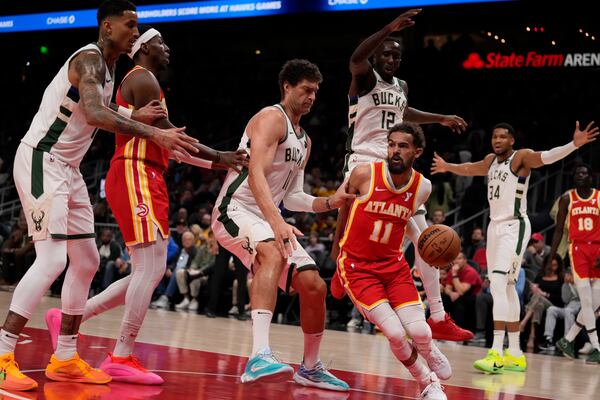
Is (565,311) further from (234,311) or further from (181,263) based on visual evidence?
(181,263)

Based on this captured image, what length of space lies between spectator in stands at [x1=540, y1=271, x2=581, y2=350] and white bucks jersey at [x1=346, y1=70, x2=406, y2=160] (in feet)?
15.5

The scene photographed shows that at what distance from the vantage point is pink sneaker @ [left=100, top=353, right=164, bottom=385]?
16.8ft

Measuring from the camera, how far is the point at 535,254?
11922 millimetres

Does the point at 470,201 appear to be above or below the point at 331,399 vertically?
above

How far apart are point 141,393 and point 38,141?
153 cm

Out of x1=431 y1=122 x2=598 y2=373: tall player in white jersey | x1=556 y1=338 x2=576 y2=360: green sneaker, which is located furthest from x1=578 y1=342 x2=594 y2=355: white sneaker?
x1=431 y1=122 x2=598 y2=373: tall player in white jersey

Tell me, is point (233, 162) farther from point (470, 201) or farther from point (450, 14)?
point (450, 14)

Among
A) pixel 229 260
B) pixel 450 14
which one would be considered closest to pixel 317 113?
pixel 450 14

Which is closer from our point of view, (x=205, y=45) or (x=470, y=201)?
(x=470, y=201)

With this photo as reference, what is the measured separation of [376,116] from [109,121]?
8.96ft

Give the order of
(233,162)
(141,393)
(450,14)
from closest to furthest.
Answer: (141,393) → (233,162) → (450,14)

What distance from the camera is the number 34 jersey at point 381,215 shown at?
545 centimetres

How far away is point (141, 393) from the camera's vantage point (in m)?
4.78

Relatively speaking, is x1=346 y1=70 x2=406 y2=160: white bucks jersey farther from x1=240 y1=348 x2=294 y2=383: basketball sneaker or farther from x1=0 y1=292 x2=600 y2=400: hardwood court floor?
x1=240 y1=348 x2=294 y2=383: basketball sneaker
